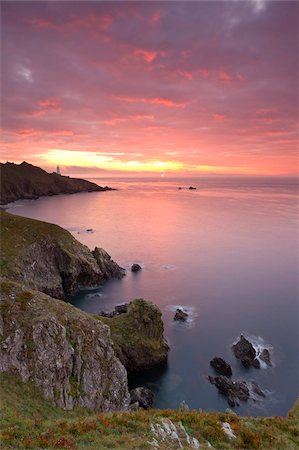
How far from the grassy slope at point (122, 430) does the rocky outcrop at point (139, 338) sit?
23526 mm

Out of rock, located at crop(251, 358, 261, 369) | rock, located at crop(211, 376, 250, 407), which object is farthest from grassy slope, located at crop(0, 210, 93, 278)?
rock, located at crop(251, 358, 261, 369)

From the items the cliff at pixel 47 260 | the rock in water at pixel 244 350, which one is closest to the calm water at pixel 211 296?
the rock in water at pixel 244 350

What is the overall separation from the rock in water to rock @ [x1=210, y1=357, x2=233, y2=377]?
428 centimetres

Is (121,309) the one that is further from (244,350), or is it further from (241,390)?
(241,390)

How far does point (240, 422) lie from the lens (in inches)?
1041

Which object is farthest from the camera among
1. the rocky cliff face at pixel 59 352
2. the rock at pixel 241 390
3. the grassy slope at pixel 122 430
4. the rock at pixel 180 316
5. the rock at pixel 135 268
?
the rock at pixel 135 268

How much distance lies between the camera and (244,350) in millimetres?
56625

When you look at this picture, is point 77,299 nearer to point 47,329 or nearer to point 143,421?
point 47,329

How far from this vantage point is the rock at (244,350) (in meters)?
55.8

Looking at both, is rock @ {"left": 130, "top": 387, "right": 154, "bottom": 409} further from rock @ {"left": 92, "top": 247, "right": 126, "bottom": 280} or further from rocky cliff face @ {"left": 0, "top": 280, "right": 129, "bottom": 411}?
rock @ {"left": 92, "top": 247, "right": 126, "bottom": 280}

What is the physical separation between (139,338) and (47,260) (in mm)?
39141

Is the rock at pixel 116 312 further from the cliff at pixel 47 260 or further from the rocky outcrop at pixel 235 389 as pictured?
the rocky outcrop at pixel 235 389

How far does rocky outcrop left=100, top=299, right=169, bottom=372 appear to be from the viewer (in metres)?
53.0

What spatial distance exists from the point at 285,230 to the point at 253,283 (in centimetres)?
8430
